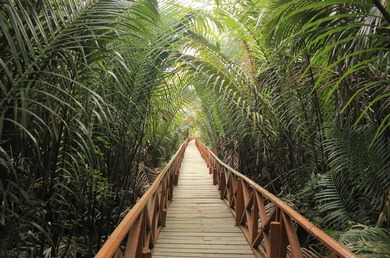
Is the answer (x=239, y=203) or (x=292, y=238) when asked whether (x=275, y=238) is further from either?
(x=239, y=203)

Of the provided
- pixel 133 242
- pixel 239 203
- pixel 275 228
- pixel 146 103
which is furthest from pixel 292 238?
pixel 239 203

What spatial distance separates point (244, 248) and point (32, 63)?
6.56 ft


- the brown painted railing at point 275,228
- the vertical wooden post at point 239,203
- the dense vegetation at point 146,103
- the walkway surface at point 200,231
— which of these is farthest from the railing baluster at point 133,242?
the vertical wooden post at point 239,203

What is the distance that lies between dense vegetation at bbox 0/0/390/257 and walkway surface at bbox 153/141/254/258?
0.53 metres

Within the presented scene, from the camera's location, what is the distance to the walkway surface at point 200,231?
2244mm

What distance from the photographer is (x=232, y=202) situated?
11.6ft

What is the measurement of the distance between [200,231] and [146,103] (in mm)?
1393

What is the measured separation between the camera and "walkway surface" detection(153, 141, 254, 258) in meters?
2.24

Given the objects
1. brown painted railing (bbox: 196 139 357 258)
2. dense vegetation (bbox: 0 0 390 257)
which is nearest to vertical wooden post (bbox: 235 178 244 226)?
brown painted railing (bbox: 196 139 357 258)

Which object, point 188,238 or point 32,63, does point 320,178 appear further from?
point 32,63

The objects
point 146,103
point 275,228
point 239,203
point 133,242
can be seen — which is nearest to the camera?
point 133,242

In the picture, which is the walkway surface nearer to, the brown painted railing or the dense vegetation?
the brown painted railing

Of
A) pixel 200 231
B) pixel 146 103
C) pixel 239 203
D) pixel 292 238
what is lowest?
pixel 200 231

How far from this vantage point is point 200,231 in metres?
2.78
